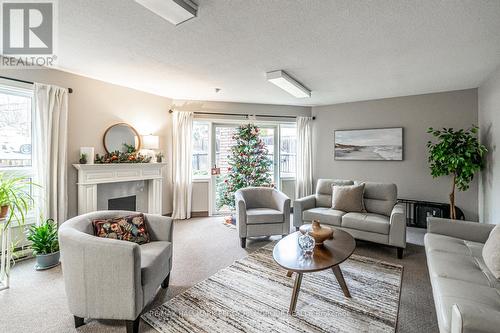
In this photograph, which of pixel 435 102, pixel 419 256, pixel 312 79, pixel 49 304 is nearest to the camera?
pixel 49 304

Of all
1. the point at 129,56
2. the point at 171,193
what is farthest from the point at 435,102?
the point at 171,193

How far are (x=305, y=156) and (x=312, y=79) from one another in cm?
226

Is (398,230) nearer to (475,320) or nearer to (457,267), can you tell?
(457,267)

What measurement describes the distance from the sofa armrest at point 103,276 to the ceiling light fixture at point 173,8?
1744 mm

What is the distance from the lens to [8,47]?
2.67 metres

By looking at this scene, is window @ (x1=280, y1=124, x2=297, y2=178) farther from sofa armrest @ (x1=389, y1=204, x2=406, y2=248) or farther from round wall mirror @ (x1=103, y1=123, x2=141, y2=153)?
round wall mirror @ (x1=103, y1=123, x2=141, y2=153)

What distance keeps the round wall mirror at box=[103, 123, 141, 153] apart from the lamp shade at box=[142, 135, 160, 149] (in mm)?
120

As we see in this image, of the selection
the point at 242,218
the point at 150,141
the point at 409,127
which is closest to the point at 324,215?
the point at 242,218

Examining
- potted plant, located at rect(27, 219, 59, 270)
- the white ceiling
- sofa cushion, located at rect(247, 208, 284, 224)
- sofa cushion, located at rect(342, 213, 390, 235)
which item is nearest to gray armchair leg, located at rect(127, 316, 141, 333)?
potted plant, located at rect(27, 219, 59, 270)

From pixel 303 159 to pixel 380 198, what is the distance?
2143mm

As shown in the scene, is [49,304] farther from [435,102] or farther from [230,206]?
[435,102]

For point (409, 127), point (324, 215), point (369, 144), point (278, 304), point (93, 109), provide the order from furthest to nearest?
point (369, 144) → point (409, 127) → point (93, 109) → point (324, 215) → point (278, 304)

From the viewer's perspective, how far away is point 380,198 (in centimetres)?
371

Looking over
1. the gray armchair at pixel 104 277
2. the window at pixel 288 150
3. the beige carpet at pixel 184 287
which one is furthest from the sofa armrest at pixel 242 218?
the window at pixel 288 150
